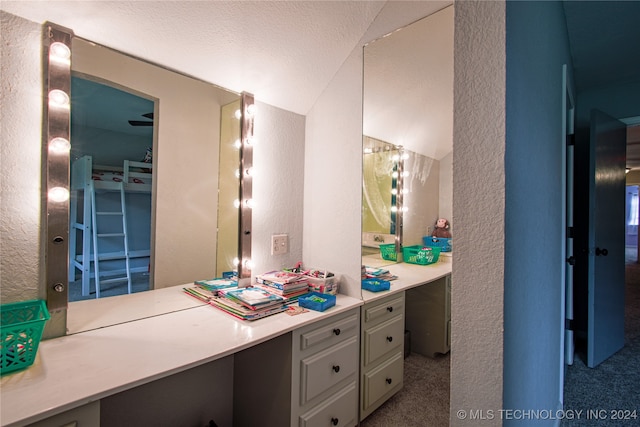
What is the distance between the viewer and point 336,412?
1.44 meters

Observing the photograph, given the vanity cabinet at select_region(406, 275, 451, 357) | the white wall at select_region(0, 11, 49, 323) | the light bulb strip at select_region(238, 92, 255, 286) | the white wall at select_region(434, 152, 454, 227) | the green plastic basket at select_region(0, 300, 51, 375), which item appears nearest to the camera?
the green plastic basket at select_region(0, 300, 51, 375)

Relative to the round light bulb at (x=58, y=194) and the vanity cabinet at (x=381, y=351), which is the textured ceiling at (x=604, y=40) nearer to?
the vanity cabinet at (x=381, y=351)

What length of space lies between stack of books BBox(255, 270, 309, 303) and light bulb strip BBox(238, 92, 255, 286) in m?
0.11

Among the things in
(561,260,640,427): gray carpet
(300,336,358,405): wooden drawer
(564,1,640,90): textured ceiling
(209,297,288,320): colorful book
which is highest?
(564,1,640,90): textured ceiling

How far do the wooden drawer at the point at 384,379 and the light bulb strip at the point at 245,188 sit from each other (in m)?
0.90

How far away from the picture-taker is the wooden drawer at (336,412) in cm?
132

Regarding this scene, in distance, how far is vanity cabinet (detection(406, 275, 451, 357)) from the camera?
145cm

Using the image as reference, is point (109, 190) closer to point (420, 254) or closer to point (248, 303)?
point (248, 303)

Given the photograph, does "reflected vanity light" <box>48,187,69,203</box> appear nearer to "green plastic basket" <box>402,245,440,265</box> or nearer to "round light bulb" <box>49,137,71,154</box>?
"round light bulb" <box>49,137,71,154</box>

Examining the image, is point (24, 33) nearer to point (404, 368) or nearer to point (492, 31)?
point (492, 31)

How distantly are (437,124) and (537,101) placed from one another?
15.4 inches

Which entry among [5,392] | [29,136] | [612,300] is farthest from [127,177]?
[612,300]

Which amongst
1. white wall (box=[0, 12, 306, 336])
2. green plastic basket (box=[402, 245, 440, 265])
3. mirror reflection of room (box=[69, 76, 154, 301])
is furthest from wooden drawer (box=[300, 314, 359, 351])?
white wall (box=[0, 12, 306, 336])

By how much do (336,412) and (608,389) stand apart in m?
1.95
